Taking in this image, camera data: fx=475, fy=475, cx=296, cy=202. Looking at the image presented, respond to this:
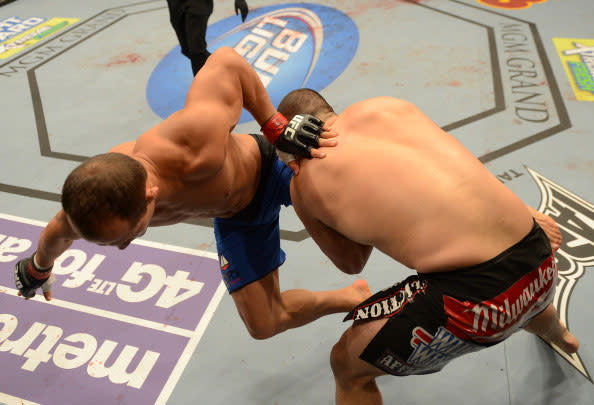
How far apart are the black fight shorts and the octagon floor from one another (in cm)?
77

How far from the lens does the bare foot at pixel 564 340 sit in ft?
6.85

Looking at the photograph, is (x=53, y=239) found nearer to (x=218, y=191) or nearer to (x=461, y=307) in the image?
(x=218, y=191)

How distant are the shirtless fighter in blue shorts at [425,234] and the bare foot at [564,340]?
722mm

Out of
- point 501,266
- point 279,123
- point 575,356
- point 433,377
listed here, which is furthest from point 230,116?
point 575,356

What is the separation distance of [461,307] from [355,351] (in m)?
0.41

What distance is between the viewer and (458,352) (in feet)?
5.09

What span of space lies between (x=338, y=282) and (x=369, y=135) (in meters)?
1.32

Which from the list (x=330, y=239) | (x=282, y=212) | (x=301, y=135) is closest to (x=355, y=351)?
(x=330, y=239)

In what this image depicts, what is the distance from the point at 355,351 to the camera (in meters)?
1.62

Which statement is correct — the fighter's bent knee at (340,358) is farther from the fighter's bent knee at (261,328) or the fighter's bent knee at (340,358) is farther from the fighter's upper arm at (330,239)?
the fighter's bent knee at (261,328)

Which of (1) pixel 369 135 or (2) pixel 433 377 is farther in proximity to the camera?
(2) pixel 433 377

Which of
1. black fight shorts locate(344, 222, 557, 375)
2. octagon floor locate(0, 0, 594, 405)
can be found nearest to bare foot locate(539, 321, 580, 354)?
octagon floor locate(0, 0, 594, 405)

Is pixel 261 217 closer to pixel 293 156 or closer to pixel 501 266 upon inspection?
pixel 293 156

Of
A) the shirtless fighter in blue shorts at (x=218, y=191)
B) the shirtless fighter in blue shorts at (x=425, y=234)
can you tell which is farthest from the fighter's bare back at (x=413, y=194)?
the shirtless fighter in blue shorts at (x=218, y=191)
